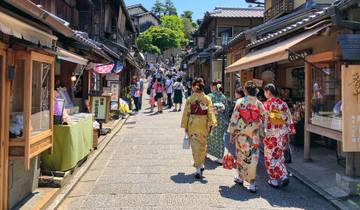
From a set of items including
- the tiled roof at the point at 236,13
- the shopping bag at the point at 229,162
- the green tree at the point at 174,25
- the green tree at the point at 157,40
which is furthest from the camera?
the green tree at the point at 174,25

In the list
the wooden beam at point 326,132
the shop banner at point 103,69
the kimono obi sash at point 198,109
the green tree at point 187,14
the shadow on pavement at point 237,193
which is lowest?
the shadow on pavement at point 237,193

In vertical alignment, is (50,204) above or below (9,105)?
below

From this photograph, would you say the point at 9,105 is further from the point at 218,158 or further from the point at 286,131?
the point at 218,158

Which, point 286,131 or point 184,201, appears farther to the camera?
point 286,131

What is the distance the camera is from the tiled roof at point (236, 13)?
3397cm

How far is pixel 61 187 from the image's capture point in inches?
293

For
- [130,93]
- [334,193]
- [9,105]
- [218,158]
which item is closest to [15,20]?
[9,105]

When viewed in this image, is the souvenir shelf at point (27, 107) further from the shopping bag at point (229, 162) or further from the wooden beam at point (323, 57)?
the wooden beam at point (323, 57)

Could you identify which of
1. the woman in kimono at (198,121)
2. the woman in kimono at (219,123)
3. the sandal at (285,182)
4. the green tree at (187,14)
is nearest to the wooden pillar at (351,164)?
the sandal at (285,182)

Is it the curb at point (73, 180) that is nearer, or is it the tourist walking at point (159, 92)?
the curb at point (73, 180)

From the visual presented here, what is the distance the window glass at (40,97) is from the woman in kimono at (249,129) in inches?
133

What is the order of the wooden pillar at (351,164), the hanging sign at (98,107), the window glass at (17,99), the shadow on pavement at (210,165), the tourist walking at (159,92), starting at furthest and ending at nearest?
1. the tourist walking at (159,92)
2. the hanging sign at (98,107)
3. the shadow on pavement at (210,165)
4. the wooden pillar at (351,164)
5. the window glass at (17,99)

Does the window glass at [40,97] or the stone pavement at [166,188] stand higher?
the window glass at [40,97]

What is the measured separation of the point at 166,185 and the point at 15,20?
4.22 metres
